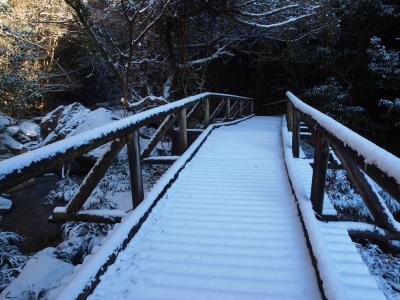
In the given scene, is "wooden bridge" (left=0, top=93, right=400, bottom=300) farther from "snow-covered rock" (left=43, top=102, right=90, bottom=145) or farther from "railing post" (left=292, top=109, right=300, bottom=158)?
"snow-covered rock" (left=43, top=102, right=90, bottom=145)

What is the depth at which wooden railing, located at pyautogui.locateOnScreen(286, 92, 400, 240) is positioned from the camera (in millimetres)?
1313

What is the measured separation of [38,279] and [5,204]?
507 cm

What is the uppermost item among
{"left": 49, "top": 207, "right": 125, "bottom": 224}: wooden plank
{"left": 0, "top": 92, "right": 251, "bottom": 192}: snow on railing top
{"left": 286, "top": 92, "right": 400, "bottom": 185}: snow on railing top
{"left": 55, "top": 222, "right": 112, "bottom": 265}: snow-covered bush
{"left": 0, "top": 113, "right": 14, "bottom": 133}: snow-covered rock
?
{"left": 0, "top": 92, "right": 251, "bottom": 192}: snow on railing top

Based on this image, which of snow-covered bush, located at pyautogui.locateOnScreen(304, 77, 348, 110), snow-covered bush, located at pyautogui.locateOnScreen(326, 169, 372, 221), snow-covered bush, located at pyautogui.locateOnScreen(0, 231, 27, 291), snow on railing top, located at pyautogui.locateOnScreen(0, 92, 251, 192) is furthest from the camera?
snow-covered bush, located at pyautogui.locateOnScreen(304, 77, 348, 110)

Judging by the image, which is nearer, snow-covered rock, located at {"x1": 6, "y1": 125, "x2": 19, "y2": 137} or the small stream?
the small stream

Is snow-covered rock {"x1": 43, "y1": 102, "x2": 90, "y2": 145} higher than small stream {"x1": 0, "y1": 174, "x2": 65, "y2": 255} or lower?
higher

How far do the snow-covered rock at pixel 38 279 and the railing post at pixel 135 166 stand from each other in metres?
2.05

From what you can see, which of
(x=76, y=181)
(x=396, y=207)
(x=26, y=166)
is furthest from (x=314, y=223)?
(x=76, y=181)

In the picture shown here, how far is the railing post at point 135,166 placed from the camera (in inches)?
121

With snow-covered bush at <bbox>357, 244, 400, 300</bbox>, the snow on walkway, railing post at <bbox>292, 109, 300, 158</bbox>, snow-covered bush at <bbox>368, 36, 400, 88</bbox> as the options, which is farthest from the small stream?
snow-covered bush at <bbox>368, 36, 400, 88</bbox>

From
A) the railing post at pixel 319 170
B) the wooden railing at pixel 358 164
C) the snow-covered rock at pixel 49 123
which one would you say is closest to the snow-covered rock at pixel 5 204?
the snow-covered rock at pixel 49 123

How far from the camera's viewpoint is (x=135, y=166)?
3.20 meters

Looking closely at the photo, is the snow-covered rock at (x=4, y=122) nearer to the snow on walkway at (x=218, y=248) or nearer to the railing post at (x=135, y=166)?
the snow on walkway at (x=218, y=248)

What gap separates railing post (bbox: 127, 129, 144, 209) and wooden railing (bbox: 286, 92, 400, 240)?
5.34 ft
